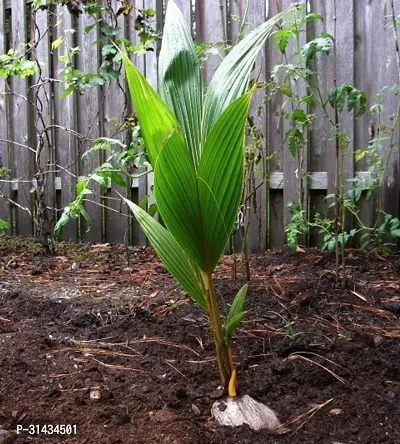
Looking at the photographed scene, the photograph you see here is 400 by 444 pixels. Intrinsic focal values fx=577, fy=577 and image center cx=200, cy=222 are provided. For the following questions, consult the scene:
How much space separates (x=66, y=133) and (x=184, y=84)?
3.54 metres

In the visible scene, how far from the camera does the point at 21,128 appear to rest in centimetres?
495

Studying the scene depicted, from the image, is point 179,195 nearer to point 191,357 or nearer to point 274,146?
point 191,357

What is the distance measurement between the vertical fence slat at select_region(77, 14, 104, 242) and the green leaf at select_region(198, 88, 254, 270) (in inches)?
126

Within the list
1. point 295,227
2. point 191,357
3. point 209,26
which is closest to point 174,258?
point 191,357

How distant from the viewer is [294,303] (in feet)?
7.55

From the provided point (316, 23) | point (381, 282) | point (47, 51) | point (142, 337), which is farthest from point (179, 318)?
point (47, 51)

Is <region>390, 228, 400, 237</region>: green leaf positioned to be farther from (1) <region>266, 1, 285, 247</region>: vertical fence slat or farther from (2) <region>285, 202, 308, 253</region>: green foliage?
(1) <region>266, 1, 285, 247</region>: vertical fence slat

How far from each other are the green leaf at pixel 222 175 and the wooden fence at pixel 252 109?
143 centimetres

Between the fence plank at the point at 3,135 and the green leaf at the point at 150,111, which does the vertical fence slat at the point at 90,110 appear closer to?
the fence plank at the point at 3,135

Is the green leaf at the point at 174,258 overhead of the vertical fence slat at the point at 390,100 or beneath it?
beneath

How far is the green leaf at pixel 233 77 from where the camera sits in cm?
128

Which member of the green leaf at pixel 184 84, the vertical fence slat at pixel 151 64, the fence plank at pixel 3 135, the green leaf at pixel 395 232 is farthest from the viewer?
the fence plank at pixel 3 135

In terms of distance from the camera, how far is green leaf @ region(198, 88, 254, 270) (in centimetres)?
119

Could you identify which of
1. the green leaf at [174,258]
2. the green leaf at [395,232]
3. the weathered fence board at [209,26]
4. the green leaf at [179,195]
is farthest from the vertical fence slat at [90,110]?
the green leaf at [179,195]
